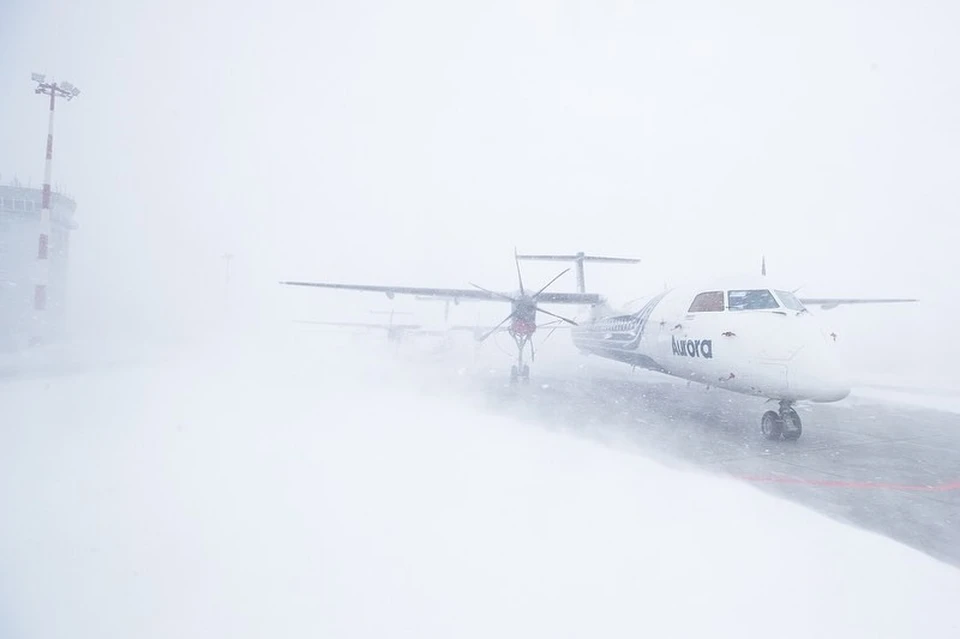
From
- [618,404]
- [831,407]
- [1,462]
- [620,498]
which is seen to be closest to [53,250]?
[1,462]

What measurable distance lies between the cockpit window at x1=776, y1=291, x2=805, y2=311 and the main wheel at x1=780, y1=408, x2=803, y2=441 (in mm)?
1894

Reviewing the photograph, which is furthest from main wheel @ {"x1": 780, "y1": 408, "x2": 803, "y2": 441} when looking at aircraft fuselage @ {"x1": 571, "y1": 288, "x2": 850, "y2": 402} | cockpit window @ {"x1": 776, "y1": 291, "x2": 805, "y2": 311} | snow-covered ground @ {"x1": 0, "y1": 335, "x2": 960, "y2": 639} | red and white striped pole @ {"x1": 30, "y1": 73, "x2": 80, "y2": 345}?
red and white striped pole @ {"x1": 30, "y1": 73, "x2": 80, "y2": 345}

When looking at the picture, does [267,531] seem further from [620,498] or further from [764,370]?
[764,370]

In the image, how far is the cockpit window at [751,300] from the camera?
880cm

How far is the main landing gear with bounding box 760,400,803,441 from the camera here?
8602mm

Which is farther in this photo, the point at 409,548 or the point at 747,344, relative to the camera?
the point at 747,344

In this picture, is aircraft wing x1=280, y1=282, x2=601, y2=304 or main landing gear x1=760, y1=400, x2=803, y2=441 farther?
aircraft wing x1=280, y1=282, x2=601, y2=304

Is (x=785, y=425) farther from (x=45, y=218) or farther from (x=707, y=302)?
(x=45, y=218)

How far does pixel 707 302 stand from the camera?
10.1 m

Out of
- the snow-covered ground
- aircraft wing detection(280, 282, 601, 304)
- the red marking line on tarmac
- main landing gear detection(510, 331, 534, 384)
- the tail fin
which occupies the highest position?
the tail fin

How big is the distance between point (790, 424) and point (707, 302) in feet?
9.38

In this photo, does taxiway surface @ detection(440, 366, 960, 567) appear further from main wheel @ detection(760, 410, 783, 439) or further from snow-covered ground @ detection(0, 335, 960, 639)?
snow-covered ground @ detection(0, 335, 960, 639)

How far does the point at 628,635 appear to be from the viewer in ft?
9.16

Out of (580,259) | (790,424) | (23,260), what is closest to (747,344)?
(790,424)
